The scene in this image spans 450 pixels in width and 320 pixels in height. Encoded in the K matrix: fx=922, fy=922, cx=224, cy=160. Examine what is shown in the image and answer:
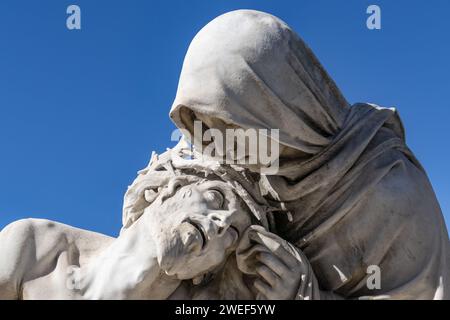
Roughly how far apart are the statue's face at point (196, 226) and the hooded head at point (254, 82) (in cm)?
46

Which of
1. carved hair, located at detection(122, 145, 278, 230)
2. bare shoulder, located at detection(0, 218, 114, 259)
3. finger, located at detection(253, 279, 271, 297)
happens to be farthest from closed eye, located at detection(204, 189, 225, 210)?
bare shoulder, located at detection(0, 218, 114, 259)

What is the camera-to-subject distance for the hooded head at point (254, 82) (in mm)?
5434

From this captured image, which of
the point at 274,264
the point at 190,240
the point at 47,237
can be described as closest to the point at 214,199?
the point at 190,240

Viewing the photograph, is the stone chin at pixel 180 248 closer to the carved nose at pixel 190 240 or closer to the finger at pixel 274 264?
the carved nose at pixel 190 240

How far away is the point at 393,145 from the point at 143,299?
6.14 ft

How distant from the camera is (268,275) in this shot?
5.46m

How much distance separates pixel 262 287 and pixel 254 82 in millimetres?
1217

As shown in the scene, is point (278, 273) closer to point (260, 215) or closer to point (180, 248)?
point (260, 215)

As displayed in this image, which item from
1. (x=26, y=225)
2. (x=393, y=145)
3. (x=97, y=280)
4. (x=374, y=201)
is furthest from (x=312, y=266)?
(x=26, y=225)

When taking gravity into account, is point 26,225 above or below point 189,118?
below

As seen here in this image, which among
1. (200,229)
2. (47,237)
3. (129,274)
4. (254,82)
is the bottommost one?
(129,274)
